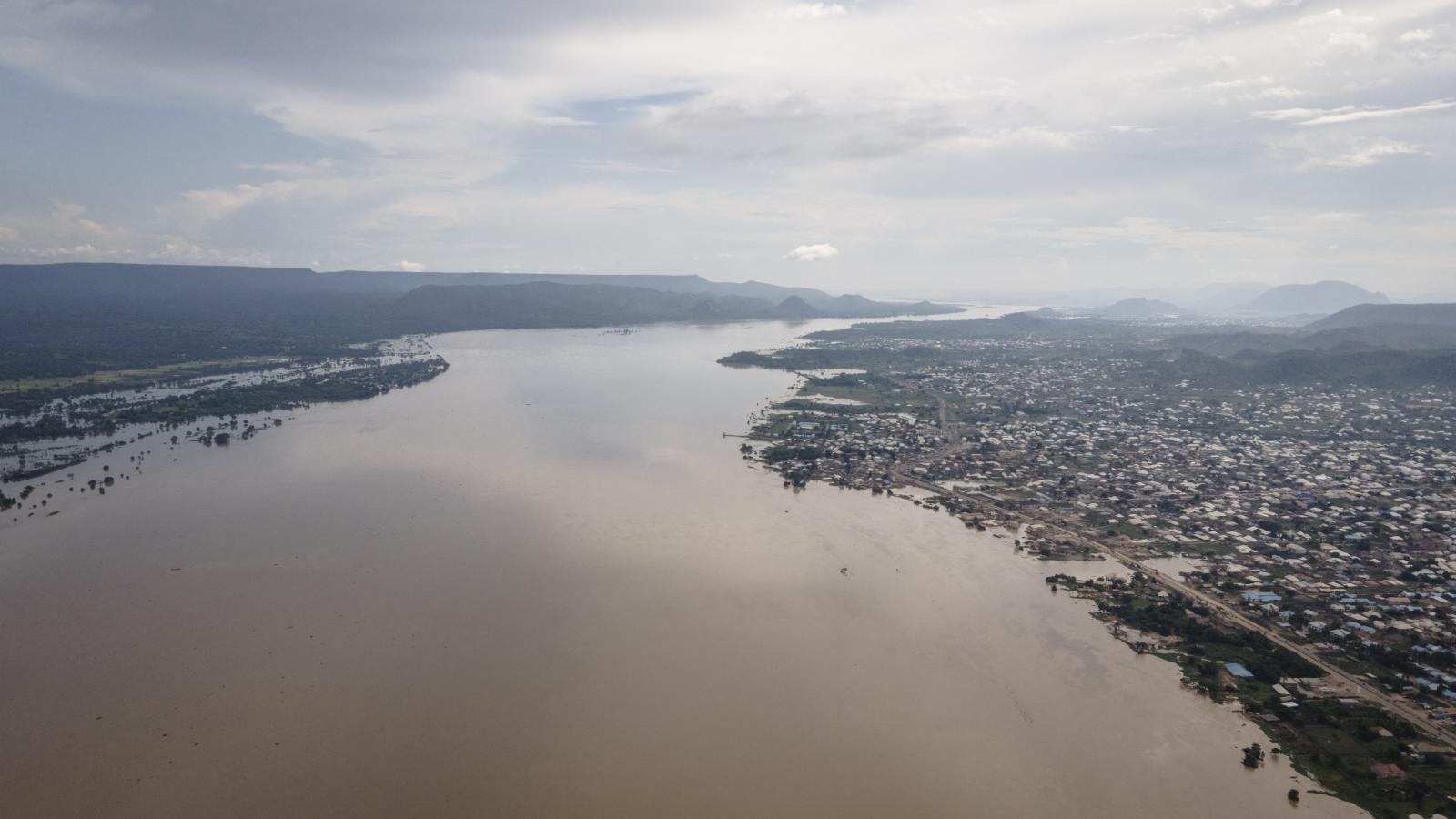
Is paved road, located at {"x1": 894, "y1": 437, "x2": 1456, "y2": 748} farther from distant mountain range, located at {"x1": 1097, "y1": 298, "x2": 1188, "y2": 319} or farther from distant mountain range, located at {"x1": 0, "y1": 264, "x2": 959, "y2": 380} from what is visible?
distant mountain range, located at {"x1": 1097, "y1": 298, "x2": 1188, "y2": 319}

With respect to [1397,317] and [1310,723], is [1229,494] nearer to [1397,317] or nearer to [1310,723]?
[1310,723]

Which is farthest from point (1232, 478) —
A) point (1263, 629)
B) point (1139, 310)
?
point (1139, 310)

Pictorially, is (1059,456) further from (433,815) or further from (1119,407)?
→ (433,815)

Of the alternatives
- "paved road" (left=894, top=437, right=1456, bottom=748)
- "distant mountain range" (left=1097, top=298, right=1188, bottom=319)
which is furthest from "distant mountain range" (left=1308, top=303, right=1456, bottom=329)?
"paved road" (left=894, top=437, right=1456, bottom=748)

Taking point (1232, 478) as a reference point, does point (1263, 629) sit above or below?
below

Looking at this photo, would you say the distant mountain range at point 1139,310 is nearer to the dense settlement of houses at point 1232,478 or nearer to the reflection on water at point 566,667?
the dense settlement of houses at point 1232,478

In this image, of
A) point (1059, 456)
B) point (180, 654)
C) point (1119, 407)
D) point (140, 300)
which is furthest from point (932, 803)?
point (140, 300)
